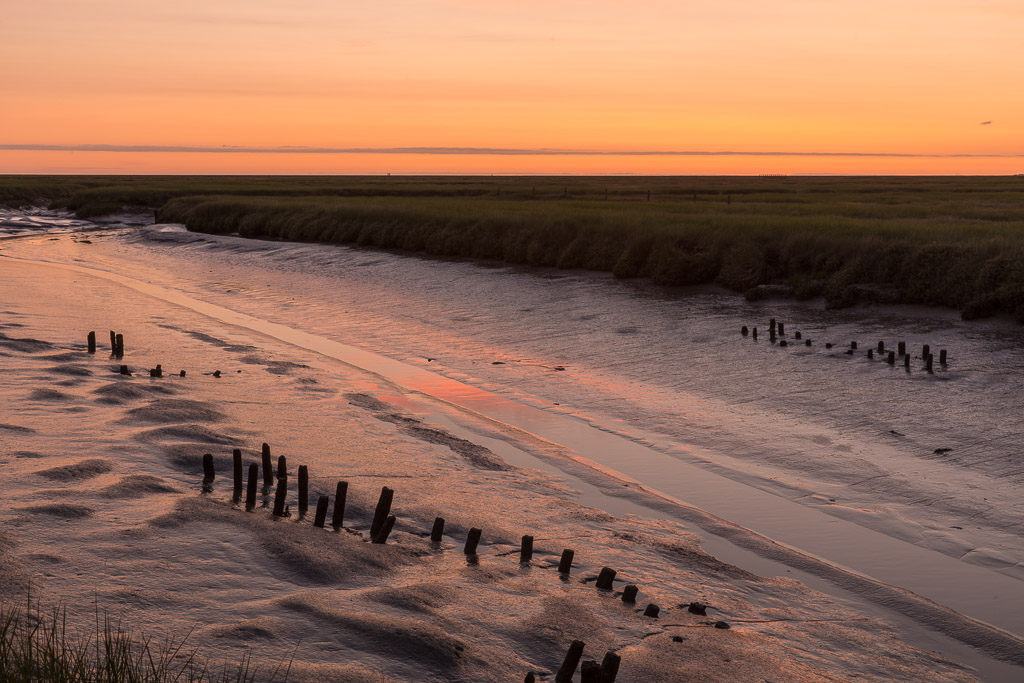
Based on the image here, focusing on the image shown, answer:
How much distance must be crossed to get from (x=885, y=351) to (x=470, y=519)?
43.4ft

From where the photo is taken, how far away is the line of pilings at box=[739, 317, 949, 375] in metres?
18.7

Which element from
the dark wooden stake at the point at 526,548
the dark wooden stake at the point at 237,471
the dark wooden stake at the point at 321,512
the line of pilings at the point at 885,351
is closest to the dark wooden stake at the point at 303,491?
the dark wooden stake at the point at 321,512

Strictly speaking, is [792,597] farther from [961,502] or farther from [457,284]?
[457,284]

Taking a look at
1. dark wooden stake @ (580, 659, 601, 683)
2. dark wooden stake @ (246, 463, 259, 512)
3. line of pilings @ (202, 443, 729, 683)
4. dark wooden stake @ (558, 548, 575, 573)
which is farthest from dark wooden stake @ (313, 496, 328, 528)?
dark wooden stake @ (580, 659, 601, 683)

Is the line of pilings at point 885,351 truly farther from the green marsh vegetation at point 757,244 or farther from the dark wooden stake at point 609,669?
the dark wooden stake at point 609,669

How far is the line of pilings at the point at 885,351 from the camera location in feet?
61.4

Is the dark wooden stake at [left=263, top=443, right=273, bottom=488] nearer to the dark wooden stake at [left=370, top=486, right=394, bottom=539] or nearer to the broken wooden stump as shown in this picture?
the dark wooden stake at [left=370, top=486, right=394, bottom=539]

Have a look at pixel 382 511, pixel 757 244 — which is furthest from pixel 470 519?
pixel 757 244

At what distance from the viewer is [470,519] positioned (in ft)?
36.8

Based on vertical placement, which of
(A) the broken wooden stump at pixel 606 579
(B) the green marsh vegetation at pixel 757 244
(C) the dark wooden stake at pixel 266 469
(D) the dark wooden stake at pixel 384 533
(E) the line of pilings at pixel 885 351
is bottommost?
(A) the broken wooden stump at pixel 606 579

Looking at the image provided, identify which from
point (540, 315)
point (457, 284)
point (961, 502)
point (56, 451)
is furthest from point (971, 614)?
point (457, 284)

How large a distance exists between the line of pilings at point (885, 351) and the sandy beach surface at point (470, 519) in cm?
91

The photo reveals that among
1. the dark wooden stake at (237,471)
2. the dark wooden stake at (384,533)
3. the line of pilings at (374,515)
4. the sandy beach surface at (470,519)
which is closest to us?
the sandy beach surface at (470,519)

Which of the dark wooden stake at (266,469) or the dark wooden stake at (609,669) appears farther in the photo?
the dark wooden stake at (266,469)
